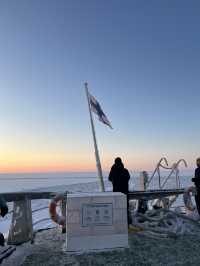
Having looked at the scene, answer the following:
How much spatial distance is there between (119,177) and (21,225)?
8.10ft

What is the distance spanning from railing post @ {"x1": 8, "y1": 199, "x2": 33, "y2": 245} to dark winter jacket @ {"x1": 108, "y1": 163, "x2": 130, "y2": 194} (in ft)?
6.77

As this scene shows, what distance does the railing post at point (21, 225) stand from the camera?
733 cm

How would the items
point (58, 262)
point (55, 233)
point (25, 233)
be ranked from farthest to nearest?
point (55, 233), point (25, 233), point (58, 262)

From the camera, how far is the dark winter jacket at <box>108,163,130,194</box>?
8.02m

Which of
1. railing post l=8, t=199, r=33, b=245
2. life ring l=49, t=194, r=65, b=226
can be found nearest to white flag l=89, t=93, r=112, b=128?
life ring l=49, t=194, r=65, b=226

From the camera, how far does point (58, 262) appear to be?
5.64m

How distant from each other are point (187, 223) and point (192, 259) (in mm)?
2608

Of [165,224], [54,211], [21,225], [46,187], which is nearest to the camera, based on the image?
[21,225]

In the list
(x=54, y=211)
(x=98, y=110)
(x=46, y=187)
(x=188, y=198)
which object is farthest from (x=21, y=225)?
(x=46, y=187)

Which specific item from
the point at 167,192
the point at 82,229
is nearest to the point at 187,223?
the point at 167,192

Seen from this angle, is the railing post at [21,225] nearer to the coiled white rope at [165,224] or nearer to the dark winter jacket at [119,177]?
the dark winter jacket at [119,177]

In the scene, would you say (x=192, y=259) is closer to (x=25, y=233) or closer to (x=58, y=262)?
(x=58, y=262)

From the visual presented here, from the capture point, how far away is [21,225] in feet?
24.3

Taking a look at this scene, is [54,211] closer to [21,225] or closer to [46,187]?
[21,225]
